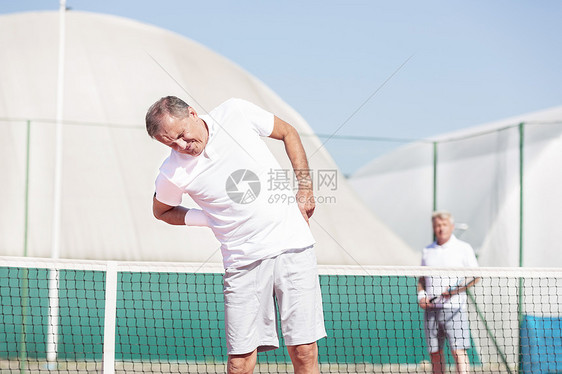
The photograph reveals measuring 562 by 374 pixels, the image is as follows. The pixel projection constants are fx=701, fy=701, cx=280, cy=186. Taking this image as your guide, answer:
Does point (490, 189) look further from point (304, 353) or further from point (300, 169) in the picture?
point (304, 353)

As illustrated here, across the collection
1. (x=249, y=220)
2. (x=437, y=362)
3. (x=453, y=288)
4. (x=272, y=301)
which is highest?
(x=249, y=220)

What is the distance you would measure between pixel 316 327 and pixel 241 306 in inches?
13.9

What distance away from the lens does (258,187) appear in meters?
3.11

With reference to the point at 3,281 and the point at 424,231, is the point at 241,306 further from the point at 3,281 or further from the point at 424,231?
the point at 424,231

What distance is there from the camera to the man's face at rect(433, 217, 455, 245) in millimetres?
6324

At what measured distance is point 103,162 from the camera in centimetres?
901

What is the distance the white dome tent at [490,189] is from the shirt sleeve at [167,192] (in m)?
5.32

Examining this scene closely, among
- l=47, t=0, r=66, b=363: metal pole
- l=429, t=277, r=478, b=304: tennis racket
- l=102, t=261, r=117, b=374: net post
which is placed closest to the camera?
l=102, t=261, r=117, b=374: net post

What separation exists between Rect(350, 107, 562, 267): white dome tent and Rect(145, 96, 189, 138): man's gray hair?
551 centimetres

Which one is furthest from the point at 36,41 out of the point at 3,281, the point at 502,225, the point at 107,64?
the point at 502,225

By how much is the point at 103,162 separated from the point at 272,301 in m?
6.24

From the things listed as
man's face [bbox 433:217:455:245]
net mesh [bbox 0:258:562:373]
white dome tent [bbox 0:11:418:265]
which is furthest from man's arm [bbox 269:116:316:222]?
white dome tent [bbox 0:11:418:265]

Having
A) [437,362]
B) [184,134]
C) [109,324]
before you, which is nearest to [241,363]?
[184,134]

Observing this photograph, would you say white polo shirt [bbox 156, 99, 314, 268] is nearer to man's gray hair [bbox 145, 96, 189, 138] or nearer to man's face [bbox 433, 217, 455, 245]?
man's gray hair [bbox 145, 96, 189, 138]
